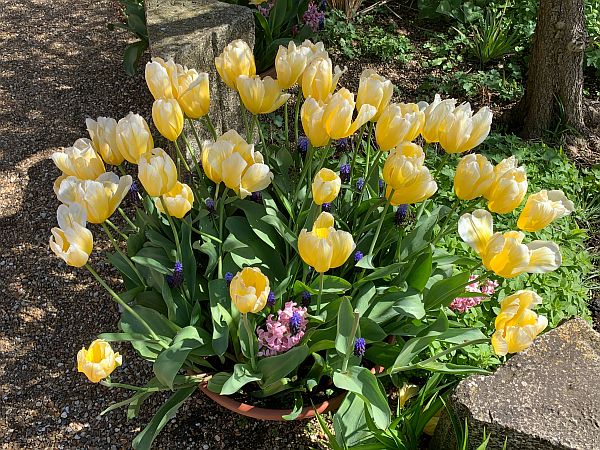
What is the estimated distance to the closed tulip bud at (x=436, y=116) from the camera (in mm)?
1781

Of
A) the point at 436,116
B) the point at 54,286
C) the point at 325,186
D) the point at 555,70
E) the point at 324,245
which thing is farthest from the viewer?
the point at 555,70

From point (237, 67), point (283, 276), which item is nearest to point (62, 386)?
point (283, 276)

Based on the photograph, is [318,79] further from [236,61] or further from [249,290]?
[249,290]

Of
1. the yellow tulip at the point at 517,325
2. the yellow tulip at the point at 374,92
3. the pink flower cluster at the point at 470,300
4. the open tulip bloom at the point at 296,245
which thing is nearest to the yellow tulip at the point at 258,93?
the open tulip bloom at the point at 296,245

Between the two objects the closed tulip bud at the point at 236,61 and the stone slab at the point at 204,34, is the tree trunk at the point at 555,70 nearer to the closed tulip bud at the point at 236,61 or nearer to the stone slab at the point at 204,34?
the stone slab at the point at 204,34

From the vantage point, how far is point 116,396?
2.48 metres

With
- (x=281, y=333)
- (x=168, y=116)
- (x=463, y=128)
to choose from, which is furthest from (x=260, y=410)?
(x=463, y=128)

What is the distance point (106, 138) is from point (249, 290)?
0.61 meters

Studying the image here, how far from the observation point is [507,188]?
1707mm

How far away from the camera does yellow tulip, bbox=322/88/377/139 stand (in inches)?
66.8

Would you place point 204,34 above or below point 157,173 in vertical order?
below

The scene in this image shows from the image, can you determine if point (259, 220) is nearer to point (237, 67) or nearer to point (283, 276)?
point (283, 276)

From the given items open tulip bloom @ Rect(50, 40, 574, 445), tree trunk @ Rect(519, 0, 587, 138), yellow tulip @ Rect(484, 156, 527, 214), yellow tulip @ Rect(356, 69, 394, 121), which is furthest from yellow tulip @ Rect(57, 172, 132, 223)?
tree trunk @ Rect(519, 0, 587, 138)

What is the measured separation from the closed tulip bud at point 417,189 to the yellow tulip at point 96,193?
721 mm
